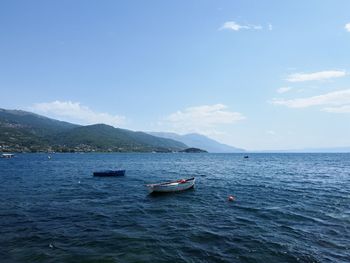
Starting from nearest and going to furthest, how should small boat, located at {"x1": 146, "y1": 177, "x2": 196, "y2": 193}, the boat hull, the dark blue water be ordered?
1. the dark blue water
2. small boat, located at {"x1": 146, "y1": 177, "x2": 196, "y2": 193}
3. the boat hull

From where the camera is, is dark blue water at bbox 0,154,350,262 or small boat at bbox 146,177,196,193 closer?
dark blue water at bbox 0,154,350,262

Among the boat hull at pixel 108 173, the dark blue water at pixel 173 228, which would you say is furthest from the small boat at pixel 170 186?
the boat hull at pixel 108 173

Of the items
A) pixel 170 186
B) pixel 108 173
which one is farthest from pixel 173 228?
pixel 108 173

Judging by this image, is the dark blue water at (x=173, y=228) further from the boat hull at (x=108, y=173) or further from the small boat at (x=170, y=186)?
the boat hull at (x=108, y=173)

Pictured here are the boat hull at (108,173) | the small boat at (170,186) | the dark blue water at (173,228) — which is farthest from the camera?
the boat hull at (108,173)

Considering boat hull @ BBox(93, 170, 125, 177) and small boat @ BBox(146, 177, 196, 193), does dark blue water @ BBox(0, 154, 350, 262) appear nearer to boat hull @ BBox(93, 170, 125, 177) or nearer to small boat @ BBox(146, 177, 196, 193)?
small boat @ BBox(146, 177, 196, 193)

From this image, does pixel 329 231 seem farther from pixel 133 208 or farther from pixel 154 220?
pixel 133 208

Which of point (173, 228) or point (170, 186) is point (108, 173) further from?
point (173, 228)

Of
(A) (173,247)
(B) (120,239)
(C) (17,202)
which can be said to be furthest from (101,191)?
(A) (173,247)

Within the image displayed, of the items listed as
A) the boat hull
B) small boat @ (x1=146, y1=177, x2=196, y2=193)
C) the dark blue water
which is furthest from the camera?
the boat hull

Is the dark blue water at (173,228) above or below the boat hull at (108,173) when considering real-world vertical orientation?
above

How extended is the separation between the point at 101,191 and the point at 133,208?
52.0 feet

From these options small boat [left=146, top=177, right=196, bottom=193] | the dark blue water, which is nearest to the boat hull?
small boat [left=146, top=177, right=196, bottom=193]

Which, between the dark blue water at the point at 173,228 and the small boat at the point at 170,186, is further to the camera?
the small boat at the point at 170,186
